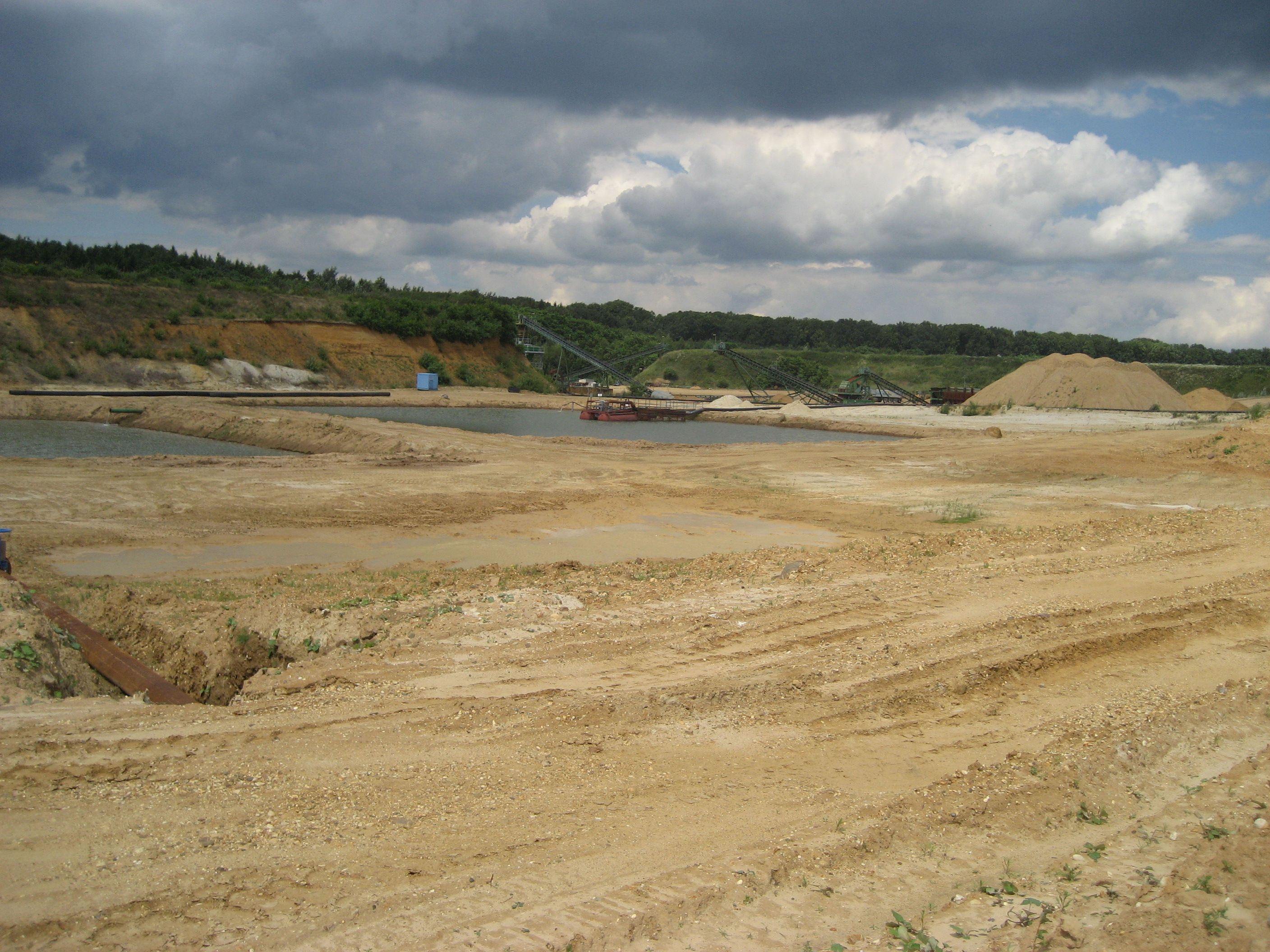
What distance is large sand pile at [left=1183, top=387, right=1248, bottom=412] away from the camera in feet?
199

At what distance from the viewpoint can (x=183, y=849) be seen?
196 inches

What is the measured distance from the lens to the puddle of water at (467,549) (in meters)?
13.9

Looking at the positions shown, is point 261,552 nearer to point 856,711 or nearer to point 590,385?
point 856,711

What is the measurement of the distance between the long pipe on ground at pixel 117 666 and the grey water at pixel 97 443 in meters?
20.9

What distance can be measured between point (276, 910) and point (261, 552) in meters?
11.5

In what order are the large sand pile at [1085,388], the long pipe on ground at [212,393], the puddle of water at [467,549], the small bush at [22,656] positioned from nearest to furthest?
the small bush at [22,656] → the puddle of water at [467,549] → the long pipe on ground at [212,393] → the large sand pile at [1085,388]

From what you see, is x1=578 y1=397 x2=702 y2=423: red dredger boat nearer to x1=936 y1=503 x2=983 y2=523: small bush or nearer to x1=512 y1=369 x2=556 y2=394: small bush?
x1=512 y1=369 x2=556 y2=394: small bush

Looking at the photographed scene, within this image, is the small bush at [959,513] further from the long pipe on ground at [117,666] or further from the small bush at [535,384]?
the small bush at [535,384]

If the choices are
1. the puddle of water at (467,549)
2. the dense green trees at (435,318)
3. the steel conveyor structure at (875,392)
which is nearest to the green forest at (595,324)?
the dense green trees at (435,318)

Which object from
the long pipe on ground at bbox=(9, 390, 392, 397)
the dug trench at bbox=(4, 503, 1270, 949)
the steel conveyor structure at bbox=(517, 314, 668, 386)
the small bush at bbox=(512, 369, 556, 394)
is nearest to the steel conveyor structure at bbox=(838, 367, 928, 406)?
the steel conveyor structure at bbox=(517, 314, 668, 386)

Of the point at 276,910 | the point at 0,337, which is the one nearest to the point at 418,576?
the point at 276,910

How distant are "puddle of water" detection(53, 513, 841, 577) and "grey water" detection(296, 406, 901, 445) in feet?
82.1

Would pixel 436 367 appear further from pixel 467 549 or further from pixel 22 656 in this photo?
pixel 22 656

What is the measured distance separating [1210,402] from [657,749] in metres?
68.1
